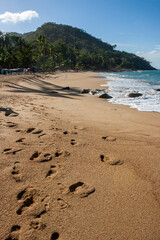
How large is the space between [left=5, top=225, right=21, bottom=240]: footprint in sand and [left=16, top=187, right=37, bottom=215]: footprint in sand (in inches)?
5.3

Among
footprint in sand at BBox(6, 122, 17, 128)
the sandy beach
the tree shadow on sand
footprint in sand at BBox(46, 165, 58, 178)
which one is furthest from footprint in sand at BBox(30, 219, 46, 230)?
the tree shadow on sand

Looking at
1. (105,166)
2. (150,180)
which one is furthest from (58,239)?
(150,180)

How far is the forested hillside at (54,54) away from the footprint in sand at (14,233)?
1635 inches

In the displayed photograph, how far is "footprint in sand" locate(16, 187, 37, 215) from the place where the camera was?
1540 mm

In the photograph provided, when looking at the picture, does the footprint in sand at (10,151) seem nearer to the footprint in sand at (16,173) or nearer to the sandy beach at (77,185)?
the sandy beach at (77,185)

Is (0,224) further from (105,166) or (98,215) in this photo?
(105,166)

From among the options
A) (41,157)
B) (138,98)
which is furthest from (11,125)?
(138,98)

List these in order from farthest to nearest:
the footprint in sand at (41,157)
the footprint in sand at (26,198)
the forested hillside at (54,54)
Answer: the forested hillside at (54,54) → the footprint in sand at (41,157) → the footprint in sand at (26,198)

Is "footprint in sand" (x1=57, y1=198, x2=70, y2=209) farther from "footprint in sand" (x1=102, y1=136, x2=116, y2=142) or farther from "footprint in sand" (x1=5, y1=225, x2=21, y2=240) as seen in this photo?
"footprint in sand" (x1=102, y1=136, x2=116, y2=142)

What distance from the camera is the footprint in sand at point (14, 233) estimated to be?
1291mm

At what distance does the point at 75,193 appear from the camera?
1.75m

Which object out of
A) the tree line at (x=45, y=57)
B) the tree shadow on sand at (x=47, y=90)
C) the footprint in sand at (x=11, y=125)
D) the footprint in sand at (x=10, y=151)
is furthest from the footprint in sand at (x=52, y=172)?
the tree line at (x=45, y=57)

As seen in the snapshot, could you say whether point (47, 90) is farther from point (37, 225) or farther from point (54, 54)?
point (54, 54)

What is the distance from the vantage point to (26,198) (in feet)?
5.41
